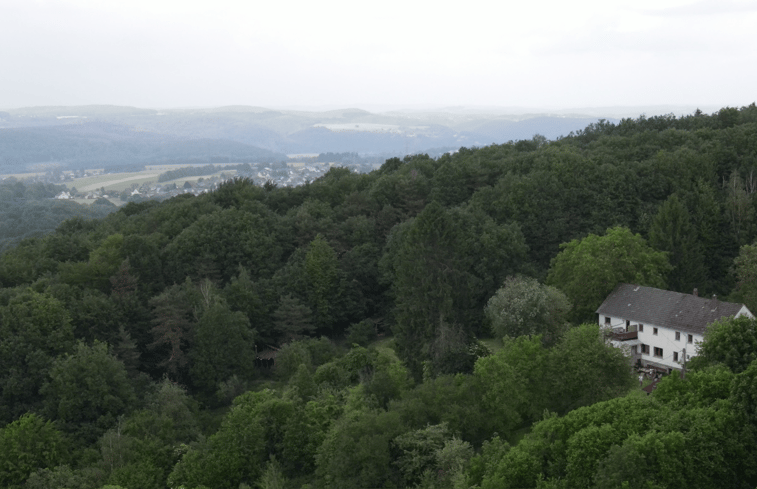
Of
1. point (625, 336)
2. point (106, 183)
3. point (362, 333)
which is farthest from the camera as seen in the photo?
point (106, 183)

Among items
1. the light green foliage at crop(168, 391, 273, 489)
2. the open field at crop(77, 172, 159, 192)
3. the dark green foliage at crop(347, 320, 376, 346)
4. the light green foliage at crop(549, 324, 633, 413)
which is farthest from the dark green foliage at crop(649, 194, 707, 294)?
the open field at crop(77, 172, 159, 192)

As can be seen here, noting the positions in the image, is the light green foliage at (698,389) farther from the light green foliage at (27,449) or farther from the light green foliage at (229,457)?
the light green foliage at (27,449)

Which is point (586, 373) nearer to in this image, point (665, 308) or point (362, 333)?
point (665, 308)

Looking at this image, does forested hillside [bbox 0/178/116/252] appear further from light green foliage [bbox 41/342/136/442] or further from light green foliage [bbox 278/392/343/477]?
light green foliage [bbox 278/392/343/477]

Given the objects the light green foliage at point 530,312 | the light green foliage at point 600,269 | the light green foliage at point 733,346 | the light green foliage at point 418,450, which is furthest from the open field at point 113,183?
the light green foliage at point 733,346

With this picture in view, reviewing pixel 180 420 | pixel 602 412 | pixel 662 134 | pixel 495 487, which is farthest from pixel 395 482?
pixel 662 134

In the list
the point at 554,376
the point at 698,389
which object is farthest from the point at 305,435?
the point at 698,389
